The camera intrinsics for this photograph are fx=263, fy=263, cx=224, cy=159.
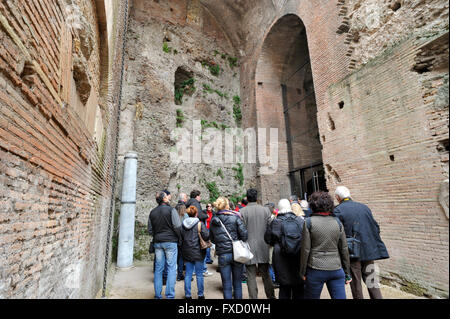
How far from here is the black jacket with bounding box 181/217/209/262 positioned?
3.94 m

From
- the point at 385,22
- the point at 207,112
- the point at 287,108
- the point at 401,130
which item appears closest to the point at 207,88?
the point at 207,112

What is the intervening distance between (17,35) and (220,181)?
9214 millimetres

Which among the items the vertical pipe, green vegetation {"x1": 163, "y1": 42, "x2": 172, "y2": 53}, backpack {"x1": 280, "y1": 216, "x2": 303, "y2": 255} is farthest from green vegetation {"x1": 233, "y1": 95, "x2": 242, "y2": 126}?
backpack {"x1": 280, "y1": 216, "x2": 303, "y2": 255}

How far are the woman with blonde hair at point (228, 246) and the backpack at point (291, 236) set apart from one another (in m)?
0.66

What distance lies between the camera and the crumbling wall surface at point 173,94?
8.85 meters

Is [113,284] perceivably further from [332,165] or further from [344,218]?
[332,165]

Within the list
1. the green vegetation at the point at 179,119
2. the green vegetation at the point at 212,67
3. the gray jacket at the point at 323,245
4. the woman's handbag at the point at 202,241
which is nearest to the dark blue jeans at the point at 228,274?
the woman's handbag at the point at 202,241

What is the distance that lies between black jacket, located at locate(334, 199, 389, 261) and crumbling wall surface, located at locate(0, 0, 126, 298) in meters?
2.92

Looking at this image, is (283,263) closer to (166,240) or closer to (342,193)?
(342,193)

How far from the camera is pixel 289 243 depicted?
114 inches

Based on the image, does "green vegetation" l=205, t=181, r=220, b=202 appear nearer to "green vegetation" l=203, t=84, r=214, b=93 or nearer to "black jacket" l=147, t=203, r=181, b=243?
"green vegetation" l=203, t=84, r=214, b=93

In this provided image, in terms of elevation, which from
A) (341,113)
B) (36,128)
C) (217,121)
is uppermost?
(217,121)

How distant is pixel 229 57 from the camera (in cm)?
1245
